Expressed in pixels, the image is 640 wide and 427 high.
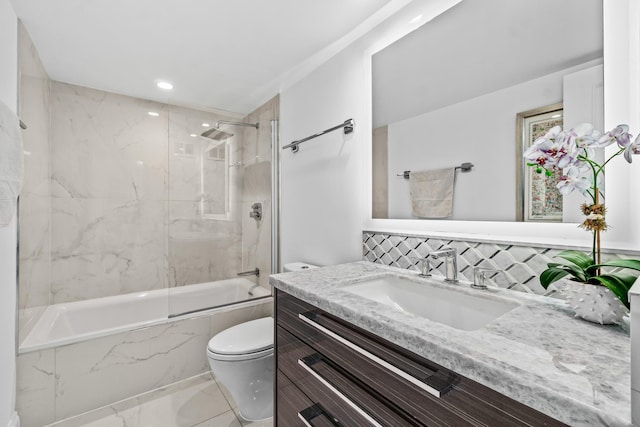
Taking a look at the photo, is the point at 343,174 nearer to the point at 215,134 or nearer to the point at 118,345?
the point at 215,134

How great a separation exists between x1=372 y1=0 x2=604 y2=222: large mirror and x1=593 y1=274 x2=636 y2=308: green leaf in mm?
271

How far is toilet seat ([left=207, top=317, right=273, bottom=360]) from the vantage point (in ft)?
5.35

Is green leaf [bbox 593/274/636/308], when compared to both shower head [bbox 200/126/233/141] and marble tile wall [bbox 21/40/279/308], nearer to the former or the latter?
marble tile wall [bbox 21/40/279/308]

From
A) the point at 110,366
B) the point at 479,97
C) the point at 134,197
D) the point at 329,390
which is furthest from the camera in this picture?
the point at 134,197

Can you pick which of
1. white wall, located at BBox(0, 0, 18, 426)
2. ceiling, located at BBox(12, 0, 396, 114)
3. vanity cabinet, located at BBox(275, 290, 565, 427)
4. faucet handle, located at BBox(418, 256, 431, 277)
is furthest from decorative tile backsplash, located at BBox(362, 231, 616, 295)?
white wall, located at BBox(0, 0, 18, 426)

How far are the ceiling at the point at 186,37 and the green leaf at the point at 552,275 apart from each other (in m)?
1.39

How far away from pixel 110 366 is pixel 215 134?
1.83 m

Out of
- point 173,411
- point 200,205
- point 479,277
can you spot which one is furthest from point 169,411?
point 479,277

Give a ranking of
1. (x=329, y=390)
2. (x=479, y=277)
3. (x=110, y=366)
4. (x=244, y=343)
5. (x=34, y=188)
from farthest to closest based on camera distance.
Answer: (x=34, y=188) < (x=110, y=366) < (x=244, y=343) < (x=479, y=277) < (x=329, y=390)

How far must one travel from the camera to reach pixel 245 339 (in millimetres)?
1817

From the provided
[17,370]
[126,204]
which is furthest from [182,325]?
[126,204]

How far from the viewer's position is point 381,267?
145 centimetres

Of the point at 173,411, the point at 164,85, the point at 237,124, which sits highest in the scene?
the point at 164,85

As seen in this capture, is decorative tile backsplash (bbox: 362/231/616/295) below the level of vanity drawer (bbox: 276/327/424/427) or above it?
above
